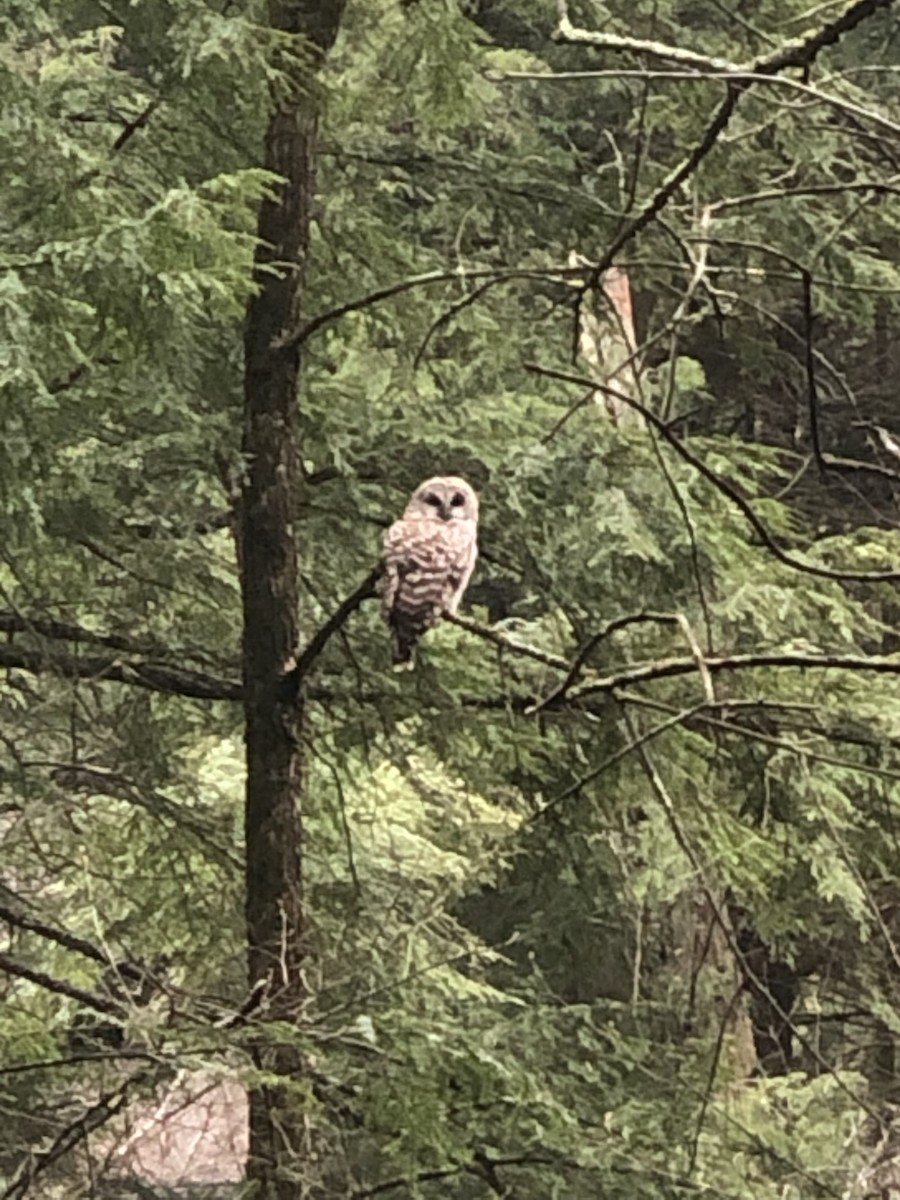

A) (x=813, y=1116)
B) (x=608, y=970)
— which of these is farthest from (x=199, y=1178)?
(x=813, y=1116)

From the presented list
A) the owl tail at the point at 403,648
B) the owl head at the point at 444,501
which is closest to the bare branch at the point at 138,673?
the owl tail at the point at 403,648

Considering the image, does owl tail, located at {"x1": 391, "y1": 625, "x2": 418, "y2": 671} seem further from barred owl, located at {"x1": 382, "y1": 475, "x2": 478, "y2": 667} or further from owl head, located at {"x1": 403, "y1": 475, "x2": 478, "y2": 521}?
owl head, located at {"x1": 403, "y1": 475, "x2": 478, "y2": 521}

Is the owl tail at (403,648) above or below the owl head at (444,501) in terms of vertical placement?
below

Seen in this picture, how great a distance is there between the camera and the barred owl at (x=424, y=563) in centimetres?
338

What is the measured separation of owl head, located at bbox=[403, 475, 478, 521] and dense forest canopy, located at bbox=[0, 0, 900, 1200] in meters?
0.22

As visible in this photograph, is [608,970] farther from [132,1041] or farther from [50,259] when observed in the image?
[50,259]

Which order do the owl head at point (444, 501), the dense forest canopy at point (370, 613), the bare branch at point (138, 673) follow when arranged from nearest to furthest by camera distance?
1. the dense forest canopy at point (370, 613)
2. the owl head at point (444, 501)
3. the bare branch at point (138, 673)

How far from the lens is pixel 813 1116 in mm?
5789

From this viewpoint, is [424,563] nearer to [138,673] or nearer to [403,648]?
[403,648]

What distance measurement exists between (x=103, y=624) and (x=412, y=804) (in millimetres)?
2120

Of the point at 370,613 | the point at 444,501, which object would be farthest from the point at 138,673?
the point at 444,501

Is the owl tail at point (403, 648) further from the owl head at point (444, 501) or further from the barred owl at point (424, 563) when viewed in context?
the owl head at point (444, 501)

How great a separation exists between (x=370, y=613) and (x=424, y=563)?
2.71 ft

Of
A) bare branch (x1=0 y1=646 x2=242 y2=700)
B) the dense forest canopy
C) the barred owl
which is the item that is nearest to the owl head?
the barred owl
